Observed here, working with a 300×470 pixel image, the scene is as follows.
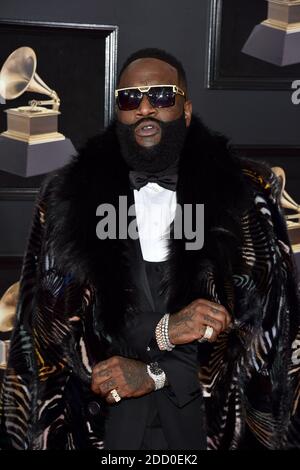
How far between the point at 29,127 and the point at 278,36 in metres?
1.15

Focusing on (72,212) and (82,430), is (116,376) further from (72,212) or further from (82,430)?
(72,212)

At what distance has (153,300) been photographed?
2443 millimetres

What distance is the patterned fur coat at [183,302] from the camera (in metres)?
2.41

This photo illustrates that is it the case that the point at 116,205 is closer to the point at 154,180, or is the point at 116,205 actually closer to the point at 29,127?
the point at 154,180

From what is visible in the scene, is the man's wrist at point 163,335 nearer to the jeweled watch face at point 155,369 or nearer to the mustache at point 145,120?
the jeweled watch face at point 155,369

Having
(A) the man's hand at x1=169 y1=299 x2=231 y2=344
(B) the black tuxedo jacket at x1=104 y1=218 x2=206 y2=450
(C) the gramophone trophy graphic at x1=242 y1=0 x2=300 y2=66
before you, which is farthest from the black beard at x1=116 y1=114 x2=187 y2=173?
(C) the gramophone trophy graphic at x1=242 y1=0 x2=300 y2=66

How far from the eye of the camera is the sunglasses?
2471 mm

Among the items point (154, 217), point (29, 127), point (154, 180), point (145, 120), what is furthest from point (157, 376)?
point (29, 127)

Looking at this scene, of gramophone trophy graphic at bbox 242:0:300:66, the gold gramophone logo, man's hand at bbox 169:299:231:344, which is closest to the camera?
man's hand at bbox 169:299:231:344

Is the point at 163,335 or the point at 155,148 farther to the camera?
the point at 155,148

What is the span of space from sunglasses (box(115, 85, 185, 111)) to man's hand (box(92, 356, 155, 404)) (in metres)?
0.76

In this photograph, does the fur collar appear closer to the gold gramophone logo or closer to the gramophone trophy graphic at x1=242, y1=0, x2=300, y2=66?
the gold gramophone logo

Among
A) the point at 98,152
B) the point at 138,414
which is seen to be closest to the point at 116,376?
the point at 138,414

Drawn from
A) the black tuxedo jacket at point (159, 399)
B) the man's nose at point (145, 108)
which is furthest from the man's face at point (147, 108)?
the black tuxedo jacket at point (159, 399)
